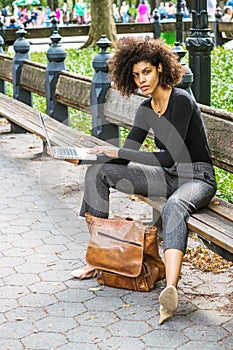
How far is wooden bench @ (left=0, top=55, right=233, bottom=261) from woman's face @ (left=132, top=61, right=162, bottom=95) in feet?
1.77

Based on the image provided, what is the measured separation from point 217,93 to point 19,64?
278cm

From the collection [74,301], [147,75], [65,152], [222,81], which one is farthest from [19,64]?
[74,301]

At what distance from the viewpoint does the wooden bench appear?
4.17 meters

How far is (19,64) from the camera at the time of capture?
9289 mm

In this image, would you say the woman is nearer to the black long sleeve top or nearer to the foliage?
the black long sleeve top

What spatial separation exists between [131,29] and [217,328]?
1937 centimetres

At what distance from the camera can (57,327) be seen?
4.05 m

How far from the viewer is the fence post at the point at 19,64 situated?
364 inches

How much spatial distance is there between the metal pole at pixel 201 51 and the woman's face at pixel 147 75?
2.53 metres

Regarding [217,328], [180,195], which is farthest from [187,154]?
[217,328]

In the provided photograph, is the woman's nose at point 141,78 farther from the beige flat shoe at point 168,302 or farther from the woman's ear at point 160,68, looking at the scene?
the beige flat shoe at point 168,302

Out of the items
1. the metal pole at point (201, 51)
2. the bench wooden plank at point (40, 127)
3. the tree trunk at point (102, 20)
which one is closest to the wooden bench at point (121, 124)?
the bench wooden plank at point (40, 127)

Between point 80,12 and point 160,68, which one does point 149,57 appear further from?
point 80,12

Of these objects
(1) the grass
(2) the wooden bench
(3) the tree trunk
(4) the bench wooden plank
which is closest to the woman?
(2) the wooden bench
